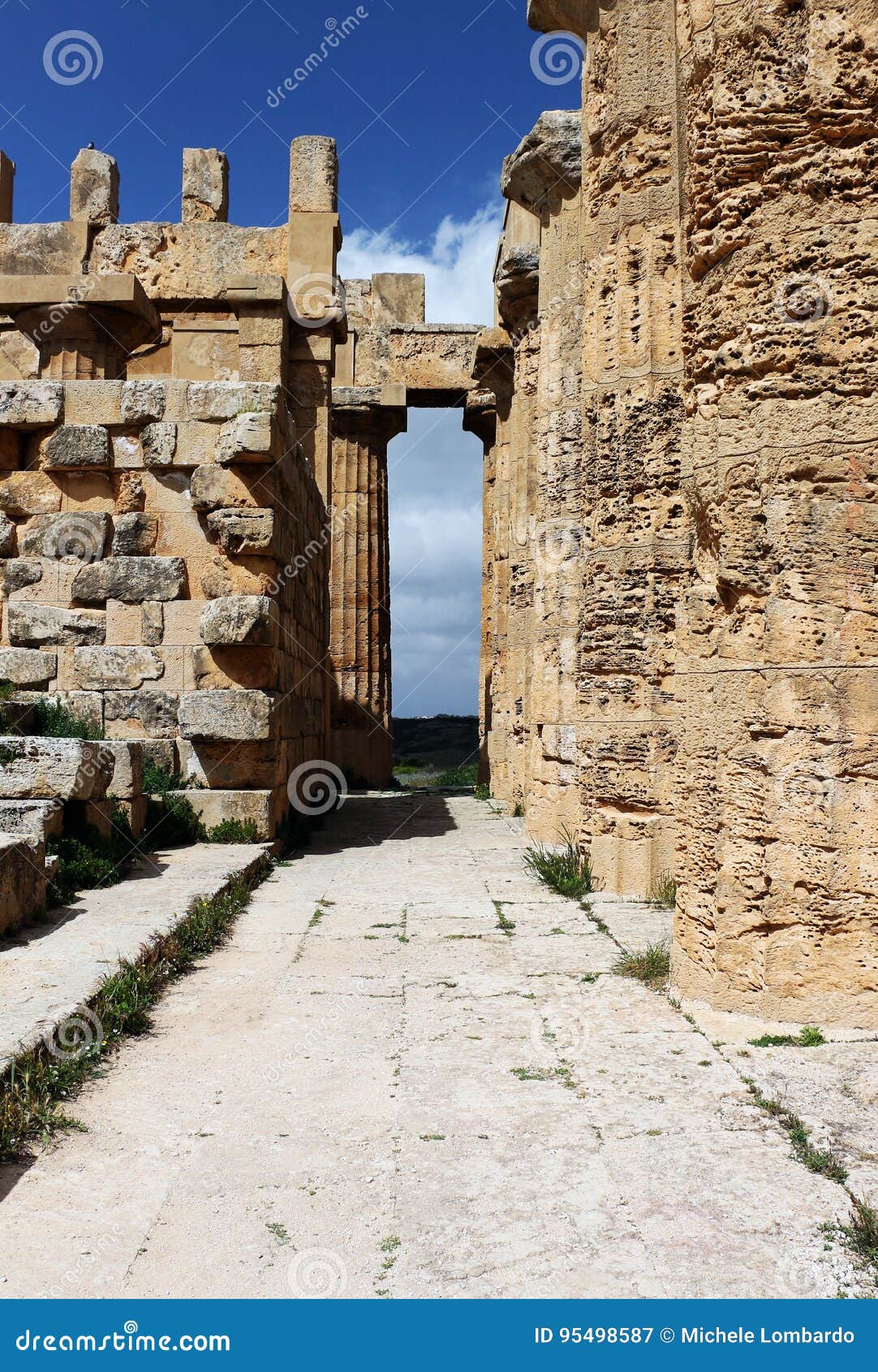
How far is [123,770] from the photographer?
6992mm

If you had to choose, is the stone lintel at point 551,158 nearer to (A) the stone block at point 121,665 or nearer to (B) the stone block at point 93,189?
(A) the stone block at point 121,665

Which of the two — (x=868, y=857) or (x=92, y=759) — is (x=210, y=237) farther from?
(x=868, y=857)

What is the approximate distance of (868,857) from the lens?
386 cm

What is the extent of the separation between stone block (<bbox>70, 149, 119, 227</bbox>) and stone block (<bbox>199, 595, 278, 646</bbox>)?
22.6 feet

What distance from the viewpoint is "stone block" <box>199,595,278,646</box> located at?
809cm

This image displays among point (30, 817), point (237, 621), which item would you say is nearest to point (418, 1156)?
point (30, 817)

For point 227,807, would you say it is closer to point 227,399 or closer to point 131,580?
point 131,580

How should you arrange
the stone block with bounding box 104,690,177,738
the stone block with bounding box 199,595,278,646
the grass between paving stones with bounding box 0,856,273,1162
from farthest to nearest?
the stone block with bounding box 104,690,177,738 < the stone block with bounding box 199,595,278,646 < the grass between paving stones with bounding box 0,856,273,1162

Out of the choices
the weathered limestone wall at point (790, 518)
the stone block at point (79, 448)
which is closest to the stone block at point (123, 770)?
the stone block at point (79, 448)

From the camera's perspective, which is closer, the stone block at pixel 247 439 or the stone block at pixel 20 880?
the stone block at pixel 20 880

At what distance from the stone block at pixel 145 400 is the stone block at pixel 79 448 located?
0.98 feet

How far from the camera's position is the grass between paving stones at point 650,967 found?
4660 millimetres

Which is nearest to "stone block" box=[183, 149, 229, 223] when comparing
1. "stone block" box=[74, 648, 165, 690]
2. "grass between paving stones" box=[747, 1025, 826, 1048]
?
"stone block" box=[74, 648, 165, 690]

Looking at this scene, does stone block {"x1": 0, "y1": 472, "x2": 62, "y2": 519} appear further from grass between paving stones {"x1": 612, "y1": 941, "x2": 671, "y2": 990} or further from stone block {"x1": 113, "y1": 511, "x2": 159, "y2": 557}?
grass between paving stones {"x1": 612, "y1": 941, "x2": 671, "y2": 990}
